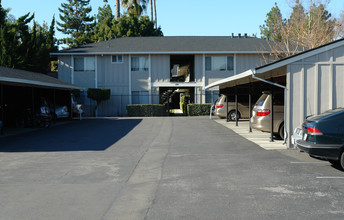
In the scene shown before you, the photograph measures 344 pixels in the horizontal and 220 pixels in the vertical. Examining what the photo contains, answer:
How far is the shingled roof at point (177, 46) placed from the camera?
30.0 m

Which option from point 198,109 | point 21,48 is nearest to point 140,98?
point 198,109

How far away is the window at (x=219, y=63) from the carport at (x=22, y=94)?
480 inches

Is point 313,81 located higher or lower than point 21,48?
lower

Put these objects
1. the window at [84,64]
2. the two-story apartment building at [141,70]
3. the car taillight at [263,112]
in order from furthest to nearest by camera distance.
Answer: the window at [84,64], the two-story apartment building at [141,70], the car taillight at [263,112]

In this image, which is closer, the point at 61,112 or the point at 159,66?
the point at 61,112

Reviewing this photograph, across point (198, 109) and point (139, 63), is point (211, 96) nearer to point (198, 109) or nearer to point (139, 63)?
point (198, 109)

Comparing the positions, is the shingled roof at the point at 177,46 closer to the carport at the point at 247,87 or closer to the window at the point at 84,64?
the window at the point at 84,64

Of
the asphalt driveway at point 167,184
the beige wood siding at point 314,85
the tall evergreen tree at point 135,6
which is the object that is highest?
the tall evergreen tree at point 135,6

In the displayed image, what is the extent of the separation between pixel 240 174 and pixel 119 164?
9.84ft

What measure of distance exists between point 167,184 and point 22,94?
19.5 m

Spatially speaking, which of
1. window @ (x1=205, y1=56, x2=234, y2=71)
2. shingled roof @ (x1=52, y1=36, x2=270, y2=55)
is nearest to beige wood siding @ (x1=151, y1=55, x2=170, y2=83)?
shingled roof @ (x1=52, y1=36, x2=270, y2=55)

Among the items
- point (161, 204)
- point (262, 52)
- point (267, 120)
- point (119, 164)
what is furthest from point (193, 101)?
point (161, 204)

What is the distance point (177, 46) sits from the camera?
3091 centimetres

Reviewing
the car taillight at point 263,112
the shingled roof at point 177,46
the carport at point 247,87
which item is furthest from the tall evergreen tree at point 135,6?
the car taillight at point 263,112
